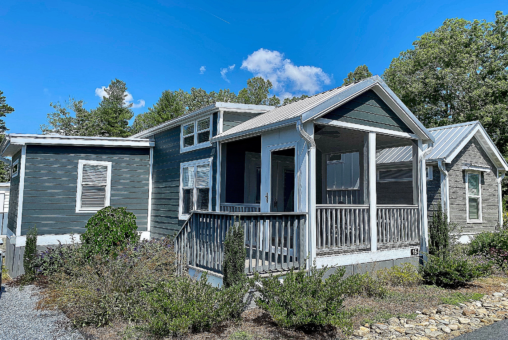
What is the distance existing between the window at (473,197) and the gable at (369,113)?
5.29 meters

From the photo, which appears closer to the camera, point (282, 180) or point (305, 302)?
point (305, 302)

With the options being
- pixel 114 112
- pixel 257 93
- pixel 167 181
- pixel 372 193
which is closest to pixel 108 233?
pixel 167 181

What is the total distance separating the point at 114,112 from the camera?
127ft

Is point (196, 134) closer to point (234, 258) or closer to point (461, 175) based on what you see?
point (234, 258)

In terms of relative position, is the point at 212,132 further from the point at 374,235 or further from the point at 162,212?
the point at 374,235

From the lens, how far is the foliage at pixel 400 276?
24.0ft

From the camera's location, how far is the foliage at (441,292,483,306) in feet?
21.1

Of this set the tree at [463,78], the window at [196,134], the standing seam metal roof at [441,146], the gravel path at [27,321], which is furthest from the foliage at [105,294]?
the tree at [463,78]

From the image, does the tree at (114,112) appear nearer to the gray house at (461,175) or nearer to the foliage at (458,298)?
the gray house at (461,175)

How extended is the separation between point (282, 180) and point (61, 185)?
6649mm

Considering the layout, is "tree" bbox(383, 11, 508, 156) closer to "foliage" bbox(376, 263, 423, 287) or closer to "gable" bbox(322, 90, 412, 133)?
"gable" bbox(322, 90, 412, 133)

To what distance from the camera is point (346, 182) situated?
36.1 ft

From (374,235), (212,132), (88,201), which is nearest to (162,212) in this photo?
(88,201)

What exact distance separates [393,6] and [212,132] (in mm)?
14969
